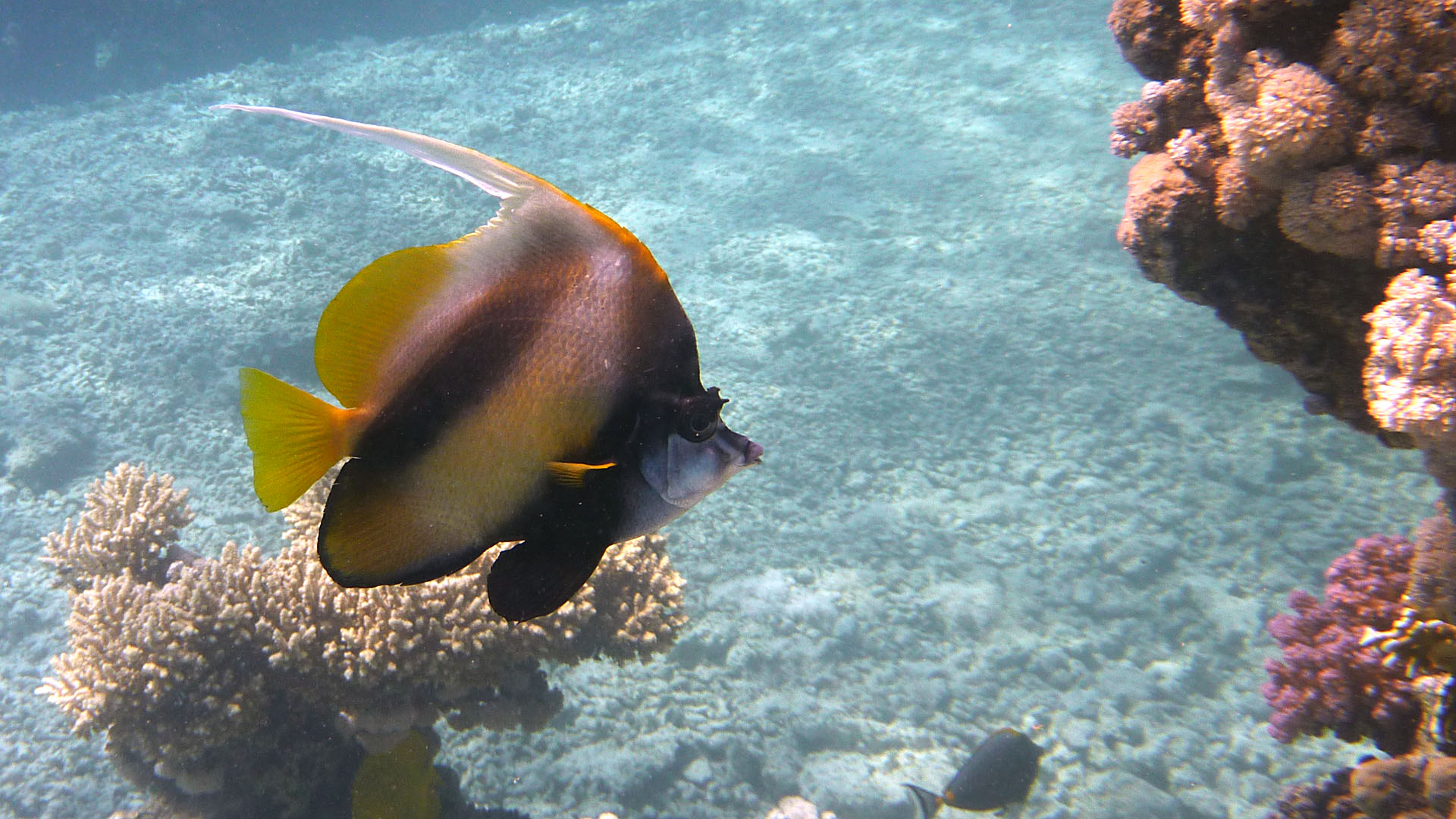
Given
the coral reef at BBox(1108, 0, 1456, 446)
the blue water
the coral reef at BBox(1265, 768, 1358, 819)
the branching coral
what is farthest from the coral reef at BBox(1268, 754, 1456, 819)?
the branching coral

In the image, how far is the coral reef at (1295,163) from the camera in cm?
210

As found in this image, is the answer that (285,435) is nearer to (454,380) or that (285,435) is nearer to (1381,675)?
(454,380)

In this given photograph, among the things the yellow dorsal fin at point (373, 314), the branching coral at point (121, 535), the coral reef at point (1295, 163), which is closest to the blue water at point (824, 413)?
the branching coral at point (121, 535)

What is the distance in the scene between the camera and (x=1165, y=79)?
310 cm

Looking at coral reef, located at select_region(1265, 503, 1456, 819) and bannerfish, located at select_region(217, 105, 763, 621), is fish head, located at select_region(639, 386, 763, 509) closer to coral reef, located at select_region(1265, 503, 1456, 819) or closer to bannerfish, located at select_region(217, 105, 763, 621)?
bannerfish, located at select_region(217, 105, 763, 621)

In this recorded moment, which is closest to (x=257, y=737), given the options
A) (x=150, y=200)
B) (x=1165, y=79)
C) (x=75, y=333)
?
(x=1165, y=79)

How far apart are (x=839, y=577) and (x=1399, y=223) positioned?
554 cm

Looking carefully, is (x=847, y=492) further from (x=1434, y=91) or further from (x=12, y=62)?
(x=12, y=62)

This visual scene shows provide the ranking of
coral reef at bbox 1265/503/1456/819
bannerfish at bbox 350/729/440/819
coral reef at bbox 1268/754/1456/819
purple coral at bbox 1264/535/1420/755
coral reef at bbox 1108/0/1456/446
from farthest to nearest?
1. bannerfish at bbox 350/729/440/819
2. purple coral at bbox 1264/535/1420/755
3. coral reef at bbox 1265/503/1456/819
4. coral reef at bbox 1268/754/1456/819
5. coral reef at bbox 1108/0/1456/446

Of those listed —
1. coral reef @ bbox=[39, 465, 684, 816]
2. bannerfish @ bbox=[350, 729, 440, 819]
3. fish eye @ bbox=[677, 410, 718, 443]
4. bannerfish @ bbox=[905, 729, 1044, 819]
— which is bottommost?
bannerfish @ bbox=[905, 729, 1044, 819]

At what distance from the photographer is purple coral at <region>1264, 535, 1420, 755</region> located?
8.93ft

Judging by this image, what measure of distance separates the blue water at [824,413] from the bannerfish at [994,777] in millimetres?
674

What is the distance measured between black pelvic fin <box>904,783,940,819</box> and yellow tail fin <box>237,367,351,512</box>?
4914 mm

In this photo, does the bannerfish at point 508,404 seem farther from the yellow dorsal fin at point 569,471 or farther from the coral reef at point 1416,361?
the coral reef at point 1416,361
